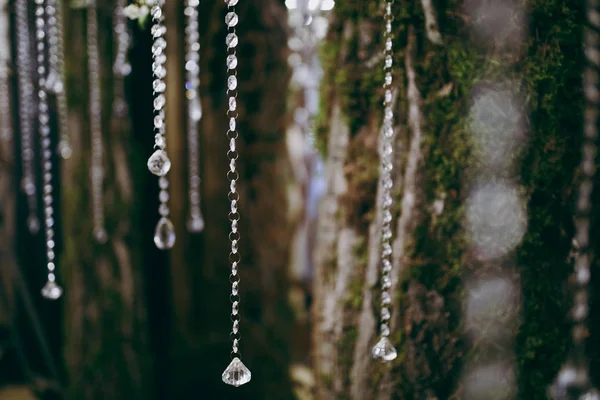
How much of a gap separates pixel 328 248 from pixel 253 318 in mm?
1919

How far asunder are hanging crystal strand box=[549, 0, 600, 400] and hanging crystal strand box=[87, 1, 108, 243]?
2.06m

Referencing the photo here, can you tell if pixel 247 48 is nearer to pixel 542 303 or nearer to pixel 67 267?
pixel 67 267

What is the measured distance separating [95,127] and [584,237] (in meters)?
2.17

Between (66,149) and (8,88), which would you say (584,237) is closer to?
(66,149)

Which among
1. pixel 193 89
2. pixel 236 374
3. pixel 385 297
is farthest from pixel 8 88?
pixel 385 297

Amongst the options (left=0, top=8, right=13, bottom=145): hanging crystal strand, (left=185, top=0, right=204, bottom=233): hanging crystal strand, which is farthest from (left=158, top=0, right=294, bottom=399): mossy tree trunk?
(left=0, top=8, right=13, bottom=145): hanging crystal strand

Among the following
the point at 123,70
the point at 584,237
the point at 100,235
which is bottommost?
the point at 100,235

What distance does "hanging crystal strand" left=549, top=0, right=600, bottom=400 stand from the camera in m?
1.18

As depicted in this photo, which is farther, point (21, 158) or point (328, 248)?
point (21, 158)

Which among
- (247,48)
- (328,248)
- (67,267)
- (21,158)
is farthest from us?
(21,158)

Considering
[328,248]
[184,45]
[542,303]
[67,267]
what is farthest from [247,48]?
[542,303]

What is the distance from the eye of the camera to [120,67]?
7.92 feet

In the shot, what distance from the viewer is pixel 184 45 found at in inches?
127

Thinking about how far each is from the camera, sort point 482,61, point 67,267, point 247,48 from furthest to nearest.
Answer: point 247,48
point 67,267
point 482,61
